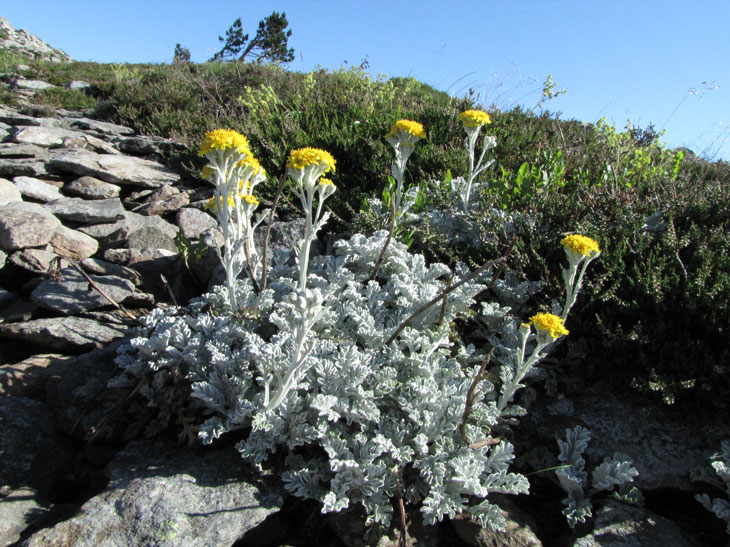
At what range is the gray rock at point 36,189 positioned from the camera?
4.71m

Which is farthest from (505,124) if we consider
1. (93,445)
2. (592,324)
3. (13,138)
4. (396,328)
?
(13,138)

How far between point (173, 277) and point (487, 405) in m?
2.76

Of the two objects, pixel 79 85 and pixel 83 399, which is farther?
pixel 79 85

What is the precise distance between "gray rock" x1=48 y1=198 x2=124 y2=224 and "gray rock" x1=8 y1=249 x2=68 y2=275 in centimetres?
75

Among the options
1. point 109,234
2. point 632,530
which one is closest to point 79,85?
point 109,234

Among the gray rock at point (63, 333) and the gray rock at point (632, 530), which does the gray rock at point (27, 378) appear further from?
the gray rock at point (632, 530)

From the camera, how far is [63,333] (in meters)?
2.96

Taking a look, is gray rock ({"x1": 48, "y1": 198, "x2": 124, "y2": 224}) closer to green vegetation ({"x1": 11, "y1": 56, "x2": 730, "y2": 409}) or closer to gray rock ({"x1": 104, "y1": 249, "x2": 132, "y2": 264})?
gray rock ({"x1": 104, "y1": 249, "x2": 132, "y2": 264})

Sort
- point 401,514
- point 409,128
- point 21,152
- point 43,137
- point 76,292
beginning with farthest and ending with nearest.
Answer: point 43,137 → point 21,152 → point 76,292 → point 409,128 → point 401,514

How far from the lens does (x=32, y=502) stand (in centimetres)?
215

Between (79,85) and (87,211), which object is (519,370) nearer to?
(87,211)

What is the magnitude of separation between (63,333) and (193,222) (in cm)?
175

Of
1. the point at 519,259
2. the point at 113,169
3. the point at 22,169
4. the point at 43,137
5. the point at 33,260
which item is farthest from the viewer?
the point at 43,137

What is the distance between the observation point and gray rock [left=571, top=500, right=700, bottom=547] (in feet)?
6.89
